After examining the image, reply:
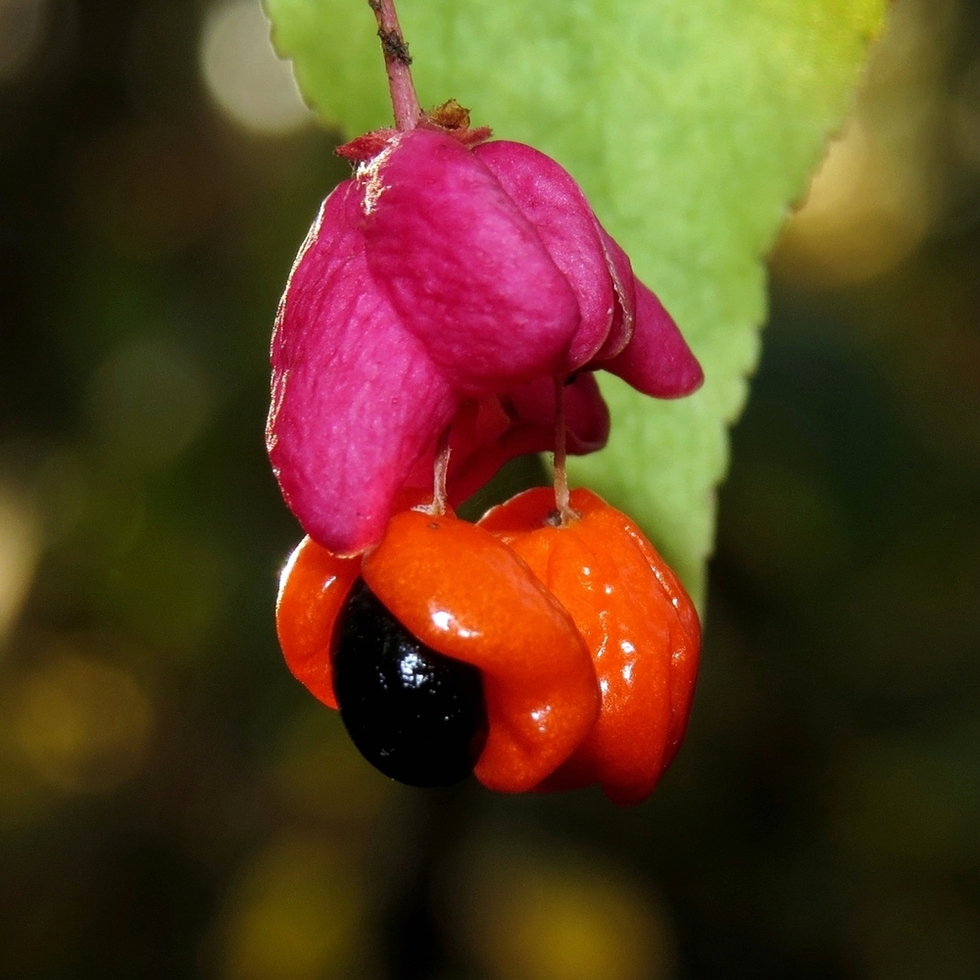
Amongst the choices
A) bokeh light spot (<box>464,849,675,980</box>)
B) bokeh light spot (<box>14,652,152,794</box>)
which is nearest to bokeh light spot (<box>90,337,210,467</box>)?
bokeh light spot (<box>14,652,152,794</box>)

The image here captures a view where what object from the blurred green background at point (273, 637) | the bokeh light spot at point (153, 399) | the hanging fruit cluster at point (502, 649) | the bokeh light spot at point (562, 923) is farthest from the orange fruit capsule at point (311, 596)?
the bokeh light spot at point (562, 923)

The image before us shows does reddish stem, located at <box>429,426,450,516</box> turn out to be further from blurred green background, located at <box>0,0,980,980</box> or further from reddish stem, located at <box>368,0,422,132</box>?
blurred green background, located at <box>0,0,980,980</box>

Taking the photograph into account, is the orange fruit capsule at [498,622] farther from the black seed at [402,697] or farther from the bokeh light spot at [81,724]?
the bokeh light spot at [81,724]

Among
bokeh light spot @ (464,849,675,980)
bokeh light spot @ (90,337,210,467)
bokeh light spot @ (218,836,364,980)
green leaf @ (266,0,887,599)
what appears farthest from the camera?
bokeh light spot @ (464,849,675,980)

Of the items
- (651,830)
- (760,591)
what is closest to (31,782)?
(651,830)

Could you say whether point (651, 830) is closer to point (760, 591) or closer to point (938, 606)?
point (760, 591)

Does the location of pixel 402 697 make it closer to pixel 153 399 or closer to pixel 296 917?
pixel 153 399
